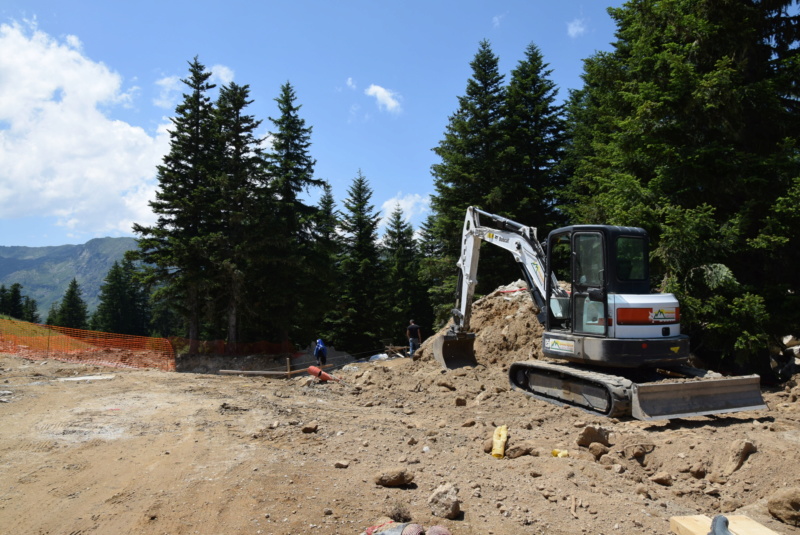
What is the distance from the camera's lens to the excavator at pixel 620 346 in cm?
689

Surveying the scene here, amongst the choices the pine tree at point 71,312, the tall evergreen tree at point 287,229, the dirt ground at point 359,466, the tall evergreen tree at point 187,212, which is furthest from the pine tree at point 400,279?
the pine tree at point 71,312

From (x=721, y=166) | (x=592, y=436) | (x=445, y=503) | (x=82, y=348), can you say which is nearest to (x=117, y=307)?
(x=82, y=348)

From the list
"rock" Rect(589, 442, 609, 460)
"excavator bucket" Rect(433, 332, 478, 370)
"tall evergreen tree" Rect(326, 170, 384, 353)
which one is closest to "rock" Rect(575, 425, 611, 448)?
"rock" Rect(589, 442, 609, 460)

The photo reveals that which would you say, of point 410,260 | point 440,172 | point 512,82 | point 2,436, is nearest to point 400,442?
point 2,436

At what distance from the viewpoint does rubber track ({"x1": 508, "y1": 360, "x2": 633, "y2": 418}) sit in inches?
272

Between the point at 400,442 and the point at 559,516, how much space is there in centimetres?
241

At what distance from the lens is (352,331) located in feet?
102

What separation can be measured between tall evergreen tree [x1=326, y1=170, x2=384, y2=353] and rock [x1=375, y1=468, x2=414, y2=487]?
25.4 meters

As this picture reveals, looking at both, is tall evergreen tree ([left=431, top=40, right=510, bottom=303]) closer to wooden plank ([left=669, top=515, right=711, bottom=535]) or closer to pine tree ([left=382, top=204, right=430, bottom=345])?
pine tree ([left=382, top=204, right=430, bottom=345])

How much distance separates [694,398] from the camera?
6.88 metres

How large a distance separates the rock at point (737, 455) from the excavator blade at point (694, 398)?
4.53ft

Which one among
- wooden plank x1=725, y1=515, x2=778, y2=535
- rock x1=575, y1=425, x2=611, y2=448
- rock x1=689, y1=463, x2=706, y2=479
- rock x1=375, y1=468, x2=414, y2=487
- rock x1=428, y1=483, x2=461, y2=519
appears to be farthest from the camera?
rock x1=575, y1=425, x2=611, y2=448

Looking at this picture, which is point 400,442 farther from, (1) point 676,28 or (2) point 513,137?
(2) point 513,137

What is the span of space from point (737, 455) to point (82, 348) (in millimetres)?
20730
